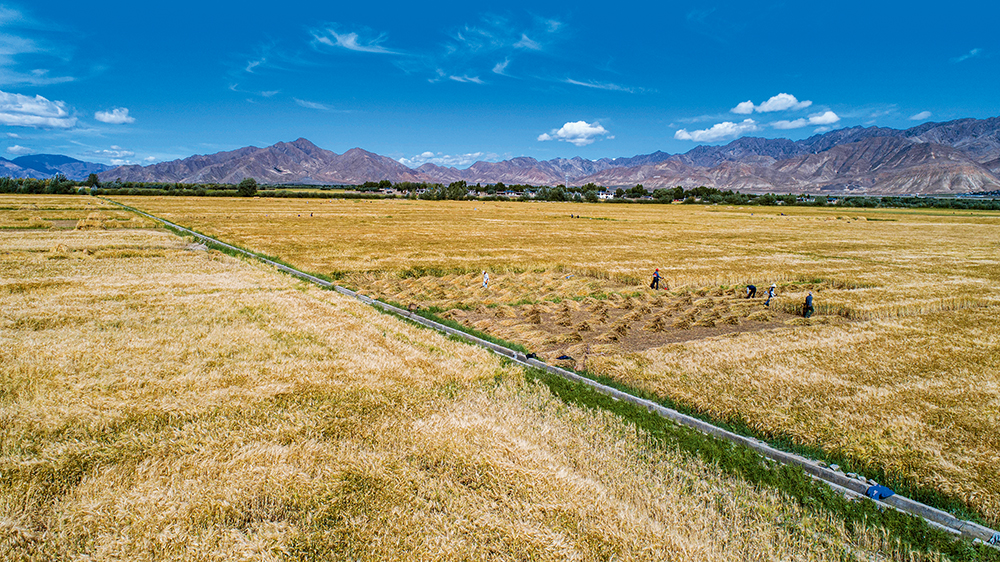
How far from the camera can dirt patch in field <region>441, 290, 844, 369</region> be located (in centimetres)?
1333

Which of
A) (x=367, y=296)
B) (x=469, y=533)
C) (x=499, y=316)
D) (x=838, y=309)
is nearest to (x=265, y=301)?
(x=367, y=296)

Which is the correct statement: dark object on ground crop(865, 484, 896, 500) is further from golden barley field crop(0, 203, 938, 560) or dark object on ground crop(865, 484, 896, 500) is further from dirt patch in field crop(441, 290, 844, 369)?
dirt patch in field crop(441, 290, 844, 369)

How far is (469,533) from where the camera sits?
5.25m

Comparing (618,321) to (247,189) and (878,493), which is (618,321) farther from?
(247,189)

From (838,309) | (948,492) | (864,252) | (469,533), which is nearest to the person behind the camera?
(469,533)

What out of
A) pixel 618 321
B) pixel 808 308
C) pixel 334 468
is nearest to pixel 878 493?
pixel 334 468

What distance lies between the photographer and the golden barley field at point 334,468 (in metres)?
5.05

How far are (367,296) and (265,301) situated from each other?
3.57m

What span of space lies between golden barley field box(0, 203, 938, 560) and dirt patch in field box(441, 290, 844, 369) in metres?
3.15

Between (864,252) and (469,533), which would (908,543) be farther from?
(864,252)

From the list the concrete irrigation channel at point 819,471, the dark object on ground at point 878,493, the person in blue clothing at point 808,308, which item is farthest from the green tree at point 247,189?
the dark object on ground at point 878,493

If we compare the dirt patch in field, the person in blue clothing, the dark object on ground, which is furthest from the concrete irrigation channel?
the person in blue clothing

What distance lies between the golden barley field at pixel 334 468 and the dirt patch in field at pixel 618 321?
3.15 metres

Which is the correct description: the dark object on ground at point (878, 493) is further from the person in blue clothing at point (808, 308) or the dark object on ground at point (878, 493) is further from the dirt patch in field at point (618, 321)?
the person in blue clothing at point (808, 308)
